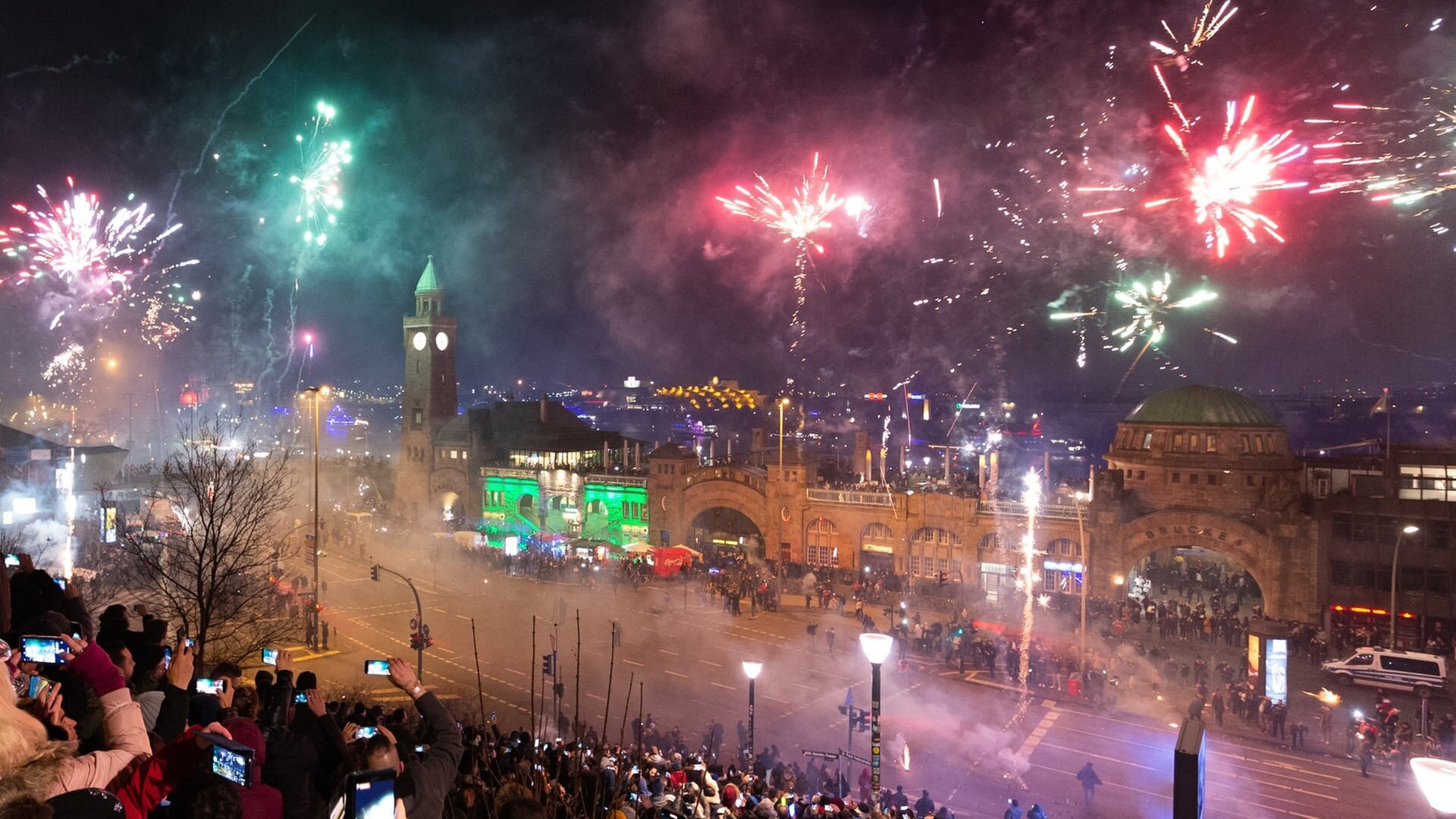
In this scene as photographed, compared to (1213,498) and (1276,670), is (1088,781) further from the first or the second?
(1213,498)

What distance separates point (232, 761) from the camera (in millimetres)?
4312

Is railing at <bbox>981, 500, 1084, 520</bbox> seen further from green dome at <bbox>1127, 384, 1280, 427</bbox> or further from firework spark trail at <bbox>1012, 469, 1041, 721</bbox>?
green dome at <bbox>1127, 384, 1280, 427</bbox>

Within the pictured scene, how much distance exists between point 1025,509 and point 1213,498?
8.22m

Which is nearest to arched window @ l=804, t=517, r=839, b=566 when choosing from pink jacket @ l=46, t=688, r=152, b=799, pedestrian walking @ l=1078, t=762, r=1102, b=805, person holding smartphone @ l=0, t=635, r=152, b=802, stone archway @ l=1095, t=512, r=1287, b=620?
stone archway @ l=1095, t=512, r=1287, b=620

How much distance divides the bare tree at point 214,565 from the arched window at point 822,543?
87.0ft

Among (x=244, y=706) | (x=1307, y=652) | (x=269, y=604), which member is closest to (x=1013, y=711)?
(x=1307, y=652)

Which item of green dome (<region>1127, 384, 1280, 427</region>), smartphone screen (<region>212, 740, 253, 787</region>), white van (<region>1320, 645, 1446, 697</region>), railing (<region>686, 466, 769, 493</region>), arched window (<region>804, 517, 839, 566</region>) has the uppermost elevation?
green dome (<region>1127, 384, 1280, 427</region>)

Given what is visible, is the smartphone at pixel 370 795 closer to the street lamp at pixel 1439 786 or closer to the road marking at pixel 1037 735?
the street lamp at pixel 1439 786

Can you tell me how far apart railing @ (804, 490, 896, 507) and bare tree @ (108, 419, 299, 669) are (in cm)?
2691

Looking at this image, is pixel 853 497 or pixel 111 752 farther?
pixel 853 497

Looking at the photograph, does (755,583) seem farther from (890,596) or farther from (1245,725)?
(1245,725)

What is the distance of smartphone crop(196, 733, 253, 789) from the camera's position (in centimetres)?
425

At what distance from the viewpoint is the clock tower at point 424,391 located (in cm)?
6962

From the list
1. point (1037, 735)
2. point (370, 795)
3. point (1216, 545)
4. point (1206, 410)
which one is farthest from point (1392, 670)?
point (370, 795)
